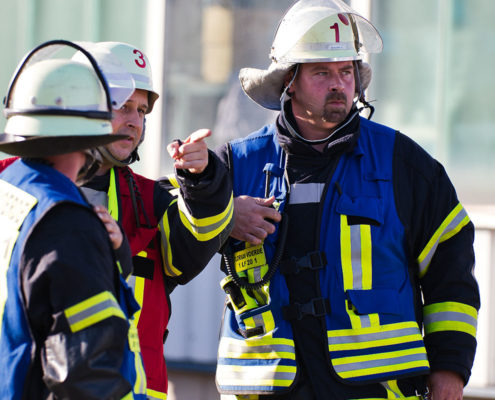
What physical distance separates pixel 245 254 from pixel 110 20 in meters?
2.98

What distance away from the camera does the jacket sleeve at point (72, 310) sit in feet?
7.82

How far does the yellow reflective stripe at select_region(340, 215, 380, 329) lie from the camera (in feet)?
11.6

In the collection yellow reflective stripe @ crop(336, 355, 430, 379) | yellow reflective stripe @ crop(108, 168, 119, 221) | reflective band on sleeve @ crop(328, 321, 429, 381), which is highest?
yellow reflective stripe @ crop(108, 168, 119, 221)

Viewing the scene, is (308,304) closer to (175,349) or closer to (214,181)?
(214,181)

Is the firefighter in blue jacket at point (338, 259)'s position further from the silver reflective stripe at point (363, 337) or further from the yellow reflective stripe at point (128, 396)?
the yellow reflective stripe at point (128, 396)

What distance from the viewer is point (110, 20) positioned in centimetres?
619

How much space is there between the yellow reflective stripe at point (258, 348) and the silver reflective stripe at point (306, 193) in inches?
20.9

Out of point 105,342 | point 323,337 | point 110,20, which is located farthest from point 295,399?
point 110,20

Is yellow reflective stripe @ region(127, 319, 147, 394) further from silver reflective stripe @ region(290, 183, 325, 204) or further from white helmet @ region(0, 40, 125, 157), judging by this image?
silver reflective stripe @ region(290, 183, 325, 204)

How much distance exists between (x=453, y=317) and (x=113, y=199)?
1348 mm

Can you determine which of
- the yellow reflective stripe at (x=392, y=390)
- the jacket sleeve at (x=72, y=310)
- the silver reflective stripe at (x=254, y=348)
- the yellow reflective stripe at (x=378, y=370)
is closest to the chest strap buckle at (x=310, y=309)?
the silver reflective stripe at (x=254, y=348)

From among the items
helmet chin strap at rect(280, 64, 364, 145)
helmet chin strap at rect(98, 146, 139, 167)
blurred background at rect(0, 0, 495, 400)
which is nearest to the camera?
helmet chin strap at rect(98, 146, 139, 167)

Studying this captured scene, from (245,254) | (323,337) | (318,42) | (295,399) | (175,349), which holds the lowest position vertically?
(175,349)

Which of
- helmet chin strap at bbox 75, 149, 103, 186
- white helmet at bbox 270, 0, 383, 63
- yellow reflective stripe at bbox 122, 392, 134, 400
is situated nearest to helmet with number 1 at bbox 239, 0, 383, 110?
white helmet at bbox 270, 0, 383, 63
